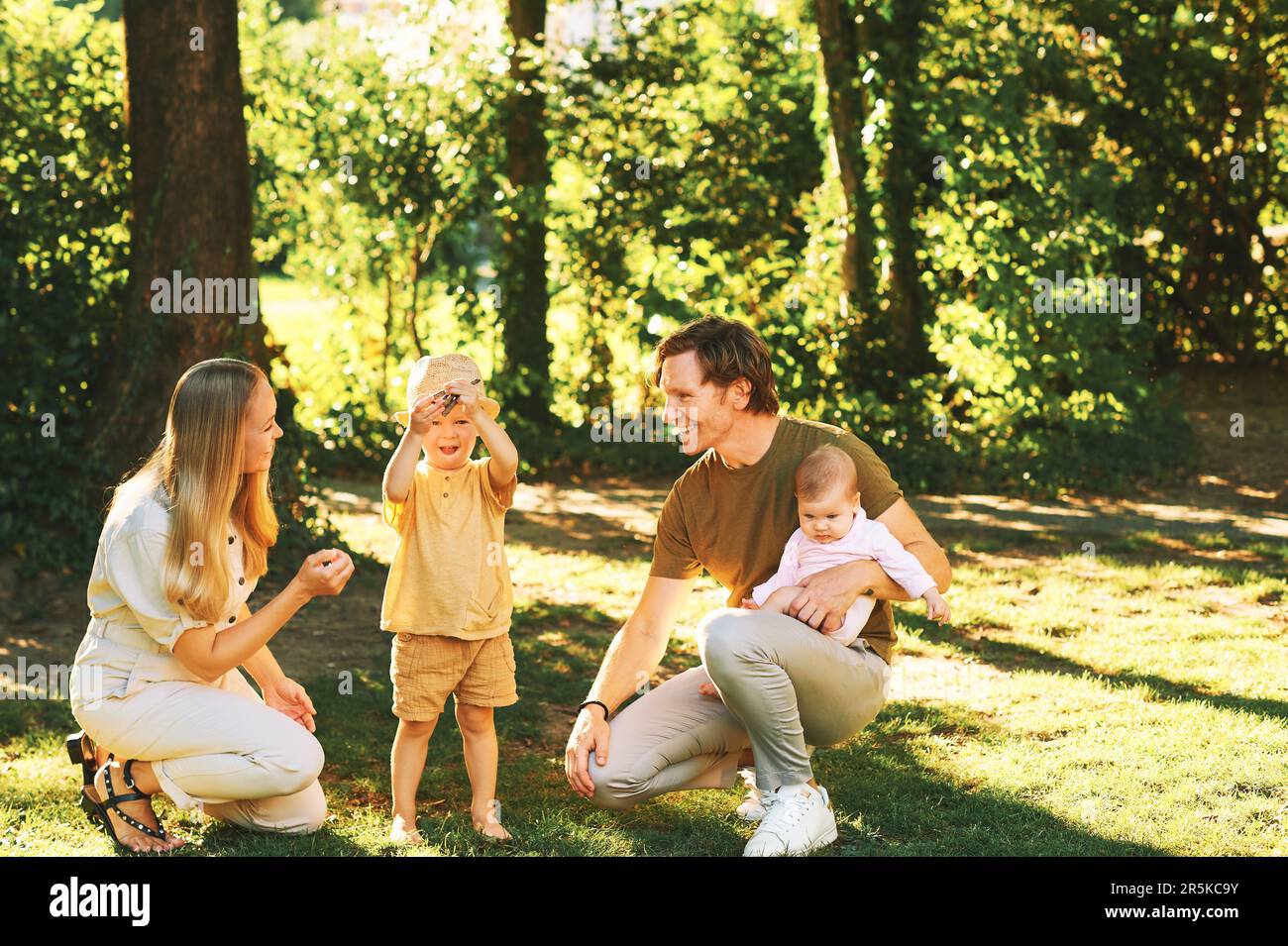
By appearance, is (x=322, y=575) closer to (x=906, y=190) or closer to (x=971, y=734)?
(x=971, y=734)

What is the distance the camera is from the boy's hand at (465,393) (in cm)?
388

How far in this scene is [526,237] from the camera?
405 inches

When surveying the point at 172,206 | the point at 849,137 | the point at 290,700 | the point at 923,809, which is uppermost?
the point at 849,137

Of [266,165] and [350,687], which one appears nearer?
[350,687]

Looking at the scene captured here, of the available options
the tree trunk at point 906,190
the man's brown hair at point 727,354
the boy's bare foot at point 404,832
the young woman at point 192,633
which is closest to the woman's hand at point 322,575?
the young woman at point 192,633

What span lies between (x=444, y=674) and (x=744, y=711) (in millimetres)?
895

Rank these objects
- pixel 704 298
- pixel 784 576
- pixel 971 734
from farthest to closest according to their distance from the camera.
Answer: pixel 704 298, pixel 971 734, pixel 784 576

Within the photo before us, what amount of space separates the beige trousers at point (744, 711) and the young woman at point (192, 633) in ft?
3.00

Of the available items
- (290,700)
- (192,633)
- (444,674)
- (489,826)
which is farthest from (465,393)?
(489,826)

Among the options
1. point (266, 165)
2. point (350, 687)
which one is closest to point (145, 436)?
point (350, 687)

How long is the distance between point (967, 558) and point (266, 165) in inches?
205

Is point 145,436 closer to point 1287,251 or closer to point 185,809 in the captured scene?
point 185,809

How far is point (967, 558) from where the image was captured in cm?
757

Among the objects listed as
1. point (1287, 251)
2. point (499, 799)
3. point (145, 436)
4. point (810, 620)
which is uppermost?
point (1287, 251)
